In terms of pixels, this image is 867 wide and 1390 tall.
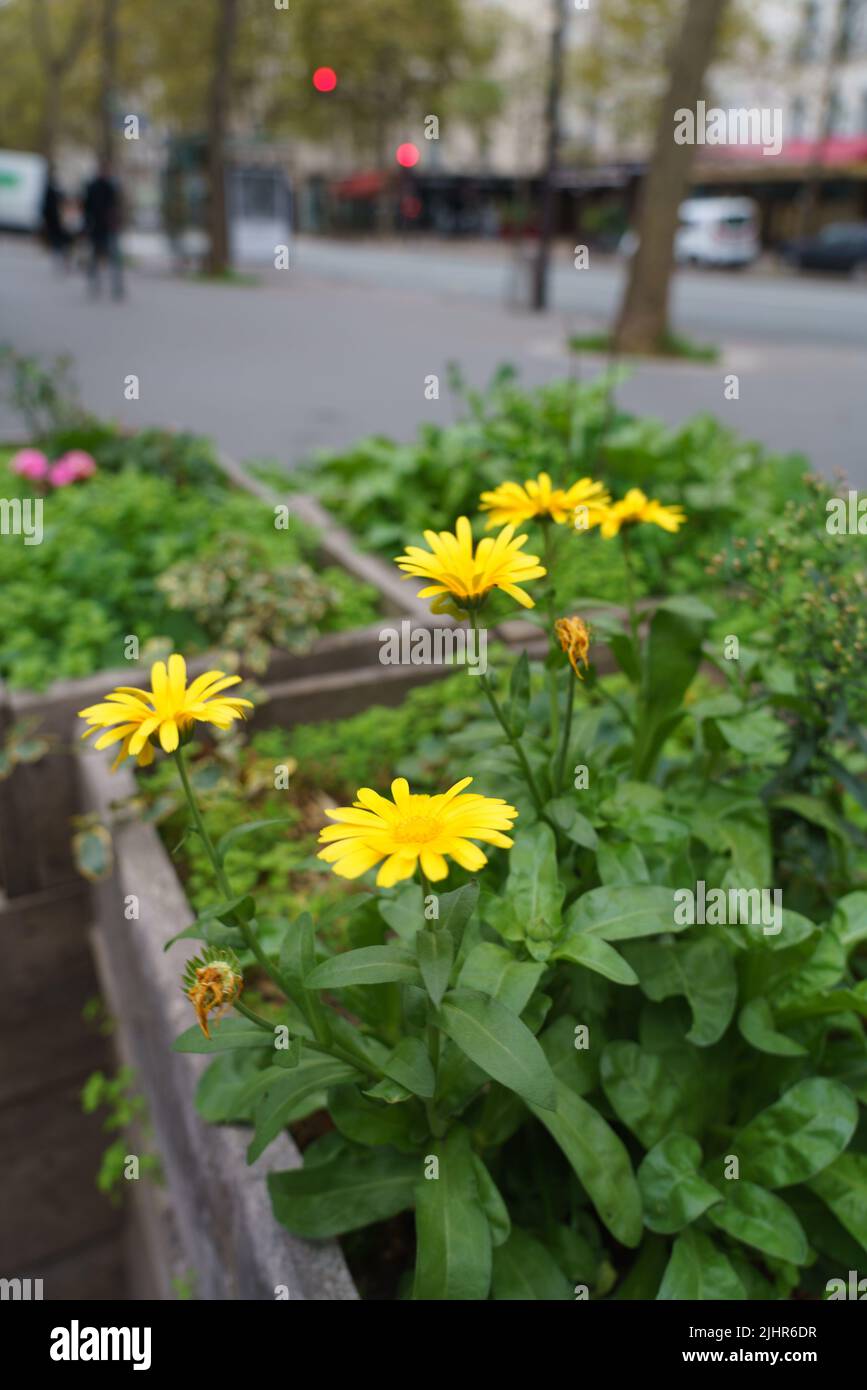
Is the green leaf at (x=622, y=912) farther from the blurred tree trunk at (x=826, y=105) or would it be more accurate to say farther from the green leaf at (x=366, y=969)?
the blurred tree trunk at (x=826, y=105)

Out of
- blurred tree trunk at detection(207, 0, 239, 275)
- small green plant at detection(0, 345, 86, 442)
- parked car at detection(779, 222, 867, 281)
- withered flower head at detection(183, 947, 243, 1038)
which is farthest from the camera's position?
parked car at detection(779, 222, 867, 281)

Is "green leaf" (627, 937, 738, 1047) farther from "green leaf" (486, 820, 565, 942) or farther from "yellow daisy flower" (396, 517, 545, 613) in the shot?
"yellow daisy flower" (396, 517, 545, 613)

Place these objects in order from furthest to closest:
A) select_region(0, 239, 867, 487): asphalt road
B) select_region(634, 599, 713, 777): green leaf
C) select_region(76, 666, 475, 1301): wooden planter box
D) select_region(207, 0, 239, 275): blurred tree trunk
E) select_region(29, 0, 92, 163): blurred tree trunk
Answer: select_region(29, 0, 92, 163): blurred tree trunk < select_region(207, 0, 239, 275): blurred tree trunk < select_region(0, 239, 867, 487): asphalt road < select_region(634, 599, 713, 777): green leaf < select_region(76, 666, 475, 1301): wooden planter box

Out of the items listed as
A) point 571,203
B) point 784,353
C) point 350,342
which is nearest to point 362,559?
point 350,342

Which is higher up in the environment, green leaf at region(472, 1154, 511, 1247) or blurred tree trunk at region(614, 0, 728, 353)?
blurred tree trunk at region(614, 0, 728, 353)

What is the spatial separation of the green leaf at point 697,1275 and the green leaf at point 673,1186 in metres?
0.04

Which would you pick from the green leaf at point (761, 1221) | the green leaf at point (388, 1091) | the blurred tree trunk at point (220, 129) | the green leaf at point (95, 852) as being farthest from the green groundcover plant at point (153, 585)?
the blurred tree trunk at point (220, 129)

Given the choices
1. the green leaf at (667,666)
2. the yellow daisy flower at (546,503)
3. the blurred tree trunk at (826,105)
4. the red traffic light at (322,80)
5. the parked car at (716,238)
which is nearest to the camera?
the yellow daisy flower at (546,503)

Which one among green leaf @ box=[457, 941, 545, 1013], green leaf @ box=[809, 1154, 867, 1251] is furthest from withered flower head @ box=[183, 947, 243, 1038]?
green leaf @ box=[809, 1154, 867, 1251]

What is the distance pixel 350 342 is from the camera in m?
15.6

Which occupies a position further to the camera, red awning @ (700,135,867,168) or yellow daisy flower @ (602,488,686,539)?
red awning @ (700,135,867,168)

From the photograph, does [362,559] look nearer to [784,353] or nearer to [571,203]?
[784,353]

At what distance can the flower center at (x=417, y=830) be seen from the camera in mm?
1408

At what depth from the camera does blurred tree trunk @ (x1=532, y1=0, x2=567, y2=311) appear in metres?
16.1
